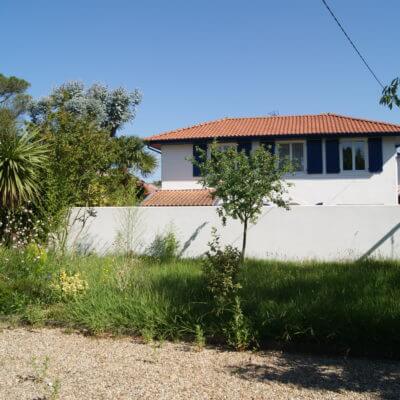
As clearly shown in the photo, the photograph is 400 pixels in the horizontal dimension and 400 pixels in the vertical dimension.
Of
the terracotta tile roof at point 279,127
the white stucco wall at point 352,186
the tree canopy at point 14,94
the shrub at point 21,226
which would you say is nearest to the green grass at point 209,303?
the shrub at point 21,226

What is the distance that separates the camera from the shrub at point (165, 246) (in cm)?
1295

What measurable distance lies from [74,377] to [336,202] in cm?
1758

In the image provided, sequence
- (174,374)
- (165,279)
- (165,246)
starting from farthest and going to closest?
(165,246) → (165,279) → (174,374)

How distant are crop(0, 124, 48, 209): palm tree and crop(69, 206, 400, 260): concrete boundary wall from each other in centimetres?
168

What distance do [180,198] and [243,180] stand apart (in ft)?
31.2

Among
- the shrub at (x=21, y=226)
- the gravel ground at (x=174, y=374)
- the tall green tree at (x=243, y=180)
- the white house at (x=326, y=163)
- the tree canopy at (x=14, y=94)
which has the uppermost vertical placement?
the tree canopy at (x=14, y=94)

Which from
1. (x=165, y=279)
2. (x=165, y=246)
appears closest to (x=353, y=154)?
(x=165, y=246)

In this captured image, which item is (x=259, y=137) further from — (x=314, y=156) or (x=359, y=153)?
(x=359, y=153)

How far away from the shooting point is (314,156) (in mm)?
20906

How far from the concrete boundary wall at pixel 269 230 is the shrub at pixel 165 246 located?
0.15m

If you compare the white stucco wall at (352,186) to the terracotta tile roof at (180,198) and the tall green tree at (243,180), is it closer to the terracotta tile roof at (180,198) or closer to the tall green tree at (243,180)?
the terracotta tile roof at (180,198)

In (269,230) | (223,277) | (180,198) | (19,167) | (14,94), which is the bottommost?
(223,277)

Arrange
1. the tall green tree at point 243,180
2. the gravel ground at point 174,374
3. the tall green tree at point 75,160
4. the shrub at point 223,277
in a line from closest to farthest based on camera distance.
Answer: the gravel ground at point 174,374 → the shrub at point 223,277 → the tall green tree at point 243,180 → the tall green tree at point 75,160

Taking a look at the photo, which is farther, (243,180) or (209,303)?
(243,180)
